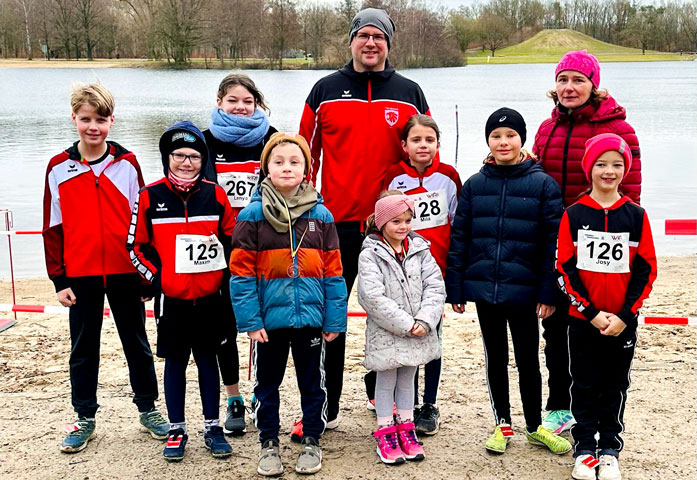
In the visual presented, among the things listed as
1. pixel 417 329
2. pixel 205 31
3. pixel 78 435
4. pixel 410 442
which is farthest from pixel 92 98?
pixel 205 31

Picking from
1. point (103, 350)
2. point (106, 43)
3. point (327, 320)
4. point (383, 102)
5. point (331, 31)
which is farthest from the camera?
point (106, 43)

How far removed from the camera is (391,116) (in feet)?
13.4

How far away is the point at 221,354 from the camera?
4.21m

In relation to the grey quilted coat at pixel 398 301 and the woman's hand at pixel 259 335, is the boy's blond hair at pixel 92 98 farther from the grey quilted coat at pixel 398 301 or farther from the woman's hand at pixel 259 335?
the grey quilted coat at pixel 398 301

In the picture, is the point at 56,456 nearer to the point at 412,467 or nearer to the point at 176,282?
the point at 176,282

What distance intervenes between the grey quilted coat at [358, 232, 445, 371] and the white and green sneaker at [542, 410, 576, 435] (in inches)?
33.4

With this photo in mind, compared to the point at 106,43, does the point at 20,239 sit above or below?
below

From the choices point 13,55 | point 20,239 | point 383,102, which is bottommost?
point 20,239

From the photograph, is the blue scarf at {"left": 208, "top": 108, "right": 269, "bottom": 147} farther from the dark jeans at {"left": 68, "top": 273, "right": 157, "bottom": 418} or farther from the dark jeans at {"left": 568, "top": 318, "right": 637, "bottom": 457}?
the dark jeans at {"left": 568, "top": 318, "right": 637, "bottom": 457}

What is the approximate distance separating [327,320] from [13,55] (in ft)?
255

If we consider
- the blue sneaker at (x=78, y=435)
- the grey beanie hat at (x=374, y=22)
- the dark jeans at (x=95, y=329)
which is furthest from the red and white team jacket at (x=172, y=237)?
the grey beanie hat at (x=374, y=22)

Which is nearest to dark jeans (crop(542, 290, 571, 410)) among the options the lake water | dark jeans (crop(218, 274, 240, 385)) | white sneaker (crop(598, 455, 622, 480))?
white sneaker (crop(598, 455, 622, 480))

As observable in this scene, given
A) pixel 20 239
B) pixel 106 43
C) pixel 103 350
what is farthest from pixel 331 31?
pixel 103 350

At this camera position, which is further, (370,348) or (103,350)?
(103,350)
